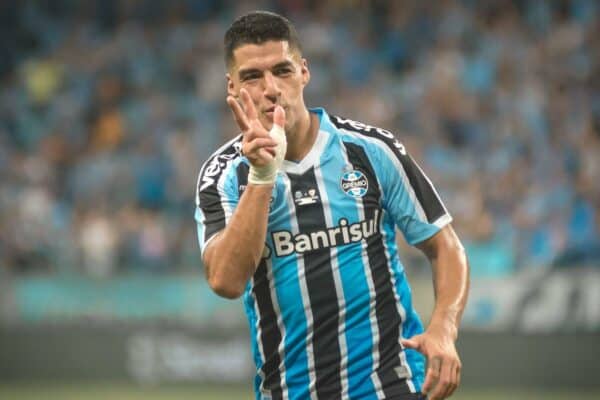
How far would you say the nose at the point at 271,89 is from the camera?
432cm

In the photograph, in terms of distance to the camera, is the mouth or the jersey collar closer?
the mouth

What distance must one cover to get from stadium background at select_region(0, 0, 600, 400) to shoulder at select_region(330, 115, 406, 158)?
21.2ft

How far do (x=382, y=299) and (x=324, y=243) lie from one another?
12.6 inches

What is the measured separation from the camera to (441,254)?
14.7 ft

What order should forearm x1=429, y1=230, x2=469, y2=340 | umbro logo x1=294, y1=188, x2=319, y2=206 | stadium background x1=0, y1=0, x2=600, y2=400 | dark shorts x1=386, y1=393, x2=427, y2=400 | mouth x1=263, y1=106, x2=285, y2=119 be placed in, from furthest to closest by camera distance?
1. stadium background x1=0, y1=0, x2=600, y2=400
2. umbro logo x1=294, y1=188, x2=319, y2=206
3. dark shorts x1=386, y1=393, x2=427, y2=400
4. mouth x1=263, y1=106, x2=285, y2=119
5. forearm x1=429, y1=230, x2=469, y2=340

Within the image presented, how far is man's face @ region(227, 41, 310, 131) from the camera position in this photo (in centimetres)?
433

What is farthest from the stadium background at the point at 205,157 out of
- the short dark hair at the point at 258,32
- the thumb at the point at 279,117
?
the thumb at the point at 279,117

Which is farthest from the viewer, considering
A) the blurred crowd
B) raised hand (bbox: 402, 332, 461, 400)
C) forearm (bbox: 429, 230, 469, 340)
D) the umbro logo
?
the blurred crowd

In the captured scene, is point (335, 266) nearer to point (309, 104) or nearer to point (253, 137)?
point (253, 137)

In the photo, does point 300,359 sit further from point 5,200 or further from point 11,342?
point 5,200

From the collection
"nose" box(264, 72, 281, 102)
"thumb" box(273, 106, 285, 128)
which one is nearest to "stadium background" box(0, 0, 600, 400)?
"nose" box(264, 72, 281, 102)

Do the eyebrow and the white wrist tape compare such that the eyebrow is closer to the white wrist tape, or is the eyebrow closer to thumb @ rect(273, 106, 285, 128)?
thumb @ rect(273, 106, 285, 128)

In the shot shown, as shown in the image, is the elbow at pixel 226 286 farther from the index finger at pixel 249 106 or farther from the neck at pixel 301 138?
the neck at pixel 301 138

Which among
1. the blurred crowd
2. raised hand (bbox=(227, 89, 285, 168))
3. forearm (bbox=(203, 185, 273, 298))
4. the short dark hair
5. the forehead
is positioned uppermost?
the blurred crowd
